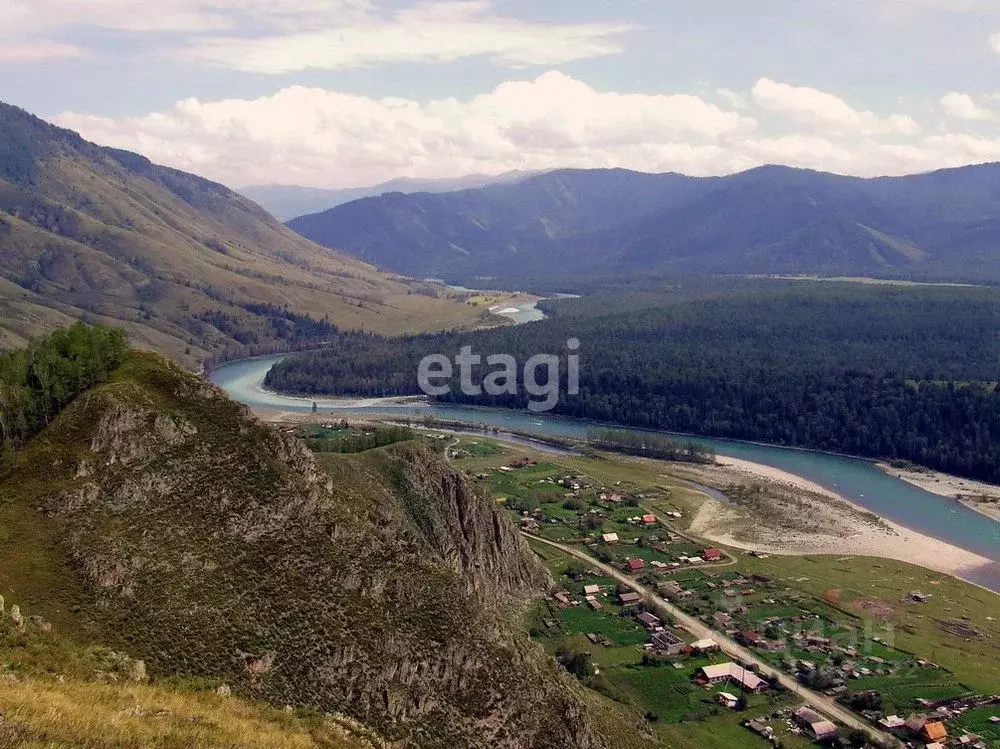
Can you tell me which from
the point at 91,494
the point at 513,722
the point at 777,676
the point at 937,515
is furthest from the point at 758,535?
the point at 91,494

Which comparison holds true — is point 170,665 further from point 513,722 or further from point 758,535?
point 758,535

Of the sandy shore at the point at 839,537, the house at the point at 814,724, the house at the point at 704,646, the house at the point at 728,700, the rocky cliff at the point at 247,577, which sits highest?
the rocky cliff at the point at 247,577

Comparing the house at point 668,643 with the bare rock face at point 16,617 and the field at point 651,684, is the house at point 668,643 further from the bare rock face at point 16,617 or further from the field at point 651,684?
the bare rock face at point 16,617

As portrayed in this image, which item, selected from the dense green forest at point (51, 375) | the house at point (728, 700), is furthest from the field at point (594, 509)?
the dense green forest at point (51, 375)

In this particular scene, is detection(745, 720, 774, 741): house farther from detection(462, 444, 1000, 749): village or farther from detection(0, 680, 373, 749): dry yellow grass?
detection(0, 680, 373, 749): dry yellow grass

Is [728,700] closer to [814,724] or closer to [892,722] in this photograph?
[814,724]

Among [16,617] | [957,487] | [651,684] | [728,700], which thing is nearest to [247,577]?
[16,617]
